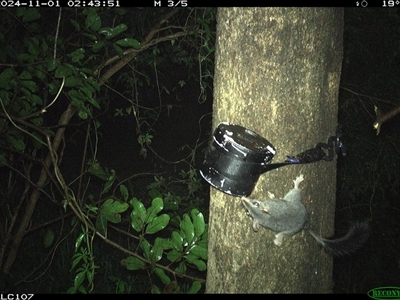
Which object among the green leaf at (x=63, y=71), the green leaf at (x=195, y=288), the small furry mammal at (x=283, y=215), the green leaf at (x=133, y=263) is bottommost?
the green leaf at (x=195, y=288)

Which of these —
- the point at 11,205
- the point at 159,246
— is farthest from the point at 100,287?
the point at 159,246

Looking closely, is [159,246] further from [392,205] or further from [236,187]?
[392,205]

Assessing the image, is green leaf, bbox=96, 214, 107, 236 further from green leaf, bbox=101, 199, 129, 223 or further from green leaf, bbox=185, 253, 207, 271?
green leaf, bbox=185, 253, 207, 271

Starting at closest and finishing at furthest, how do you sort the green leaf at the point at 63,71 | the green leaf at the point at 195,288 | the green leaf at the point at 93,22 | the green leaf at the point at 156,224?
the green leaf at the point at 195,288, the green leaf at the point at 156,224, the green leaf at the point at 63,71, the green leaf at the point at 93,22

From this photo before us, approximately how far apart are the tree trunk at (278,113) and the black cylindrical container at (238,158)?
0.03m

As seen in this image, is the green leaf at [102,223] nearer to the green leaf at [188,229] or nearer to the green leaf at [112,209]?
the green leaf at [112,209]

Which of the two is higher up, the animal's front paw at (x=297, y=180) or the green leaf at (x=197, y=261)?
the animal's front paw at (x=297, y=180)

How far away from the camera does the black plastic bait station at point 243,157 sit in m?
1.29

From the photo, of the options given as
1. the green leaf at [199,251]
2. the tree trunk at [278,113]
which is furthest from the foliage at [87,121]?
the tree trunk at [278,113]

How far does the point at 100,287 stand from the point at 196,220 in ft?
6.84

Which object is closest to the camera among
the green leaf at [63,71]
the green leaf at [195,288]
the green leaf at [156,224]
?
the green leaf at [195,288]

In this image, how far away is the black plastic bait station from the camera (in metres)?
1.29

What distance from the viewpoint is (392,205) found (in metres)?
3.86

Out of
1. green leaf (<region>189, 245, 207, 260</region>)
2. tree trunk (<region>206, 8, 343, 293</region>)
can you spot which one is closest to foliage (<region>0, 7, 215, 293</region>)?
green leaf (<region>189, 245, 207, 260</region>)
